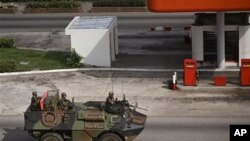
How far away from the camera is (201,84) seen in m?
25.7

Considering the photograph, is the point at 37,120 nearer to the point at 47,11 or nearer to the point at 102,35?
the point at 102,35

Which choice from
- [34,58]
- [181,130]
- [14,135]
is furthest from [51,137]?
[34,58]

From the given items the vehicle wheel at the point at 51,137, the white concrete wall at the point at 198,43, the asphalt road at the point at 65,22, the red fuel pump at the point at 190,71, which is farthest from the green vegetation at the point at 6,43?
the vehicle wheel at the point at 51,137

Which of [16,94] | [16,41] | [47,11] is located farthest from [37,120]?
[47,11]

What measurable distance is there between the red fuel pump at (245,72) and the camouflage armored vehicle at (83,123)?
28.4ft

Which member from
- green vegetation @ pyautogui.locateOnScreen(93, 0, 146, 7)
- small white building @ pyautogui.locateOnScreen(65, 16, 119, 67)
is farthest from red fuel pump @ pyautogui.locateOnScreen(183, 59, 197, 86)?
green vegetation @ pyautogui.locateOnScreen(93, 0, 146, 7)

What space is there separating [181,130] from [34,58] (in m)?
14.0

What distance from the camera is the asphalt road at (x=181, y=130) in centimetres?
1908

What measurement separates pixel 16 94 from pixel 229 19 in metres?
11.5

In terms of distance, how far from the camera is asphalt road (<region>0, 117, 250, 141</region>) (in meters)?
19.1

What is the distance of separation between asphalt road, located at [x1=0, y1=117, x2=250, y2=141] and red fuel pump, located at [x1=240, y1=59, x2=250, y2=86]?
14.6 ft

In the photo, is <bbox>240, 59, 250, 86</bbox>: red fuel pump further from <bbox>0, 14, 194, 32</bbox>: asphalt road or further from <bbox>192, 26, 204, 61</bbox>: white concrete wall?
<bbox>0, 14, 194, 32</bbox>: asphalt road

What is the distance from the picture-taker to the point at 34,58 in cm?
3159

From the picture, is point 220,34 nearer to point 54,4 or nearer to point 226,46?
point 226,46
